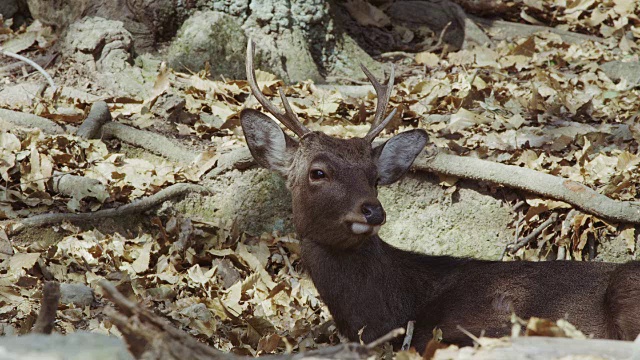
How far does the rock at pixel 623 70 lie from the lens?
8953 mm

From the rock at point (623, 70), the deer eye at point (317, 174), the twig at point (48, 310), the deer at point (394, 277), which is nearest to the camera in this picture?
the twig at point (48, 310)

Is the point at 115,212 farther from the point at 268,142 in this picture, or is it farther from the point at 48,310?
the point at 48,310

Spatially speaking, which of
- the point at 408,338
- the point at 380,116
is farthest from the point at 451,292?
the point at 380,116

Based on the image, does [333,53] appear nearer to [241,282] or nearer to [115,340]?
[241,282]

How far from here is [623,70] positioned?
9.09 m

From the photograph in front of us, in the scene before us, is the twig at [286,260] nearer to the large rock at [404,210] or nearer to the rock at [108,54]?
the large rock at [404,210]

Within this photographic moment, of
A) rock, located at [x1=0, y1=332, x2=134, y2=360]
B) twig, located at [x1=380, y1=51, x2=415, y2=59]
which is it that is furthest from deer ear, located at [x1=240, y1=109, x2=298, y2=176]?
twig, located at [x1=380, y1=51, x2=415, y2=59]

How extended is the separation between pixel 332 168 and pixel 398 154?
877 millimetres

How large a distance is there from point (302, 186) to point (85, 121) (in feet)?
8.87

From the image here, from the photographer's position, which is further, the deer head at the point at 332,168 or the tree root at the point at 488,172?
the tree root at the point at 488,172

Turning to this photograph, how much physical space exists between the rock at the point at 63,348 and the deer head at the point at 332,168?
224cm

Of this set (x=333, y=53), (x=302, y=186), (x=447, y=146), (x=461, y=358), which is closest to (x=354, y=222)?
(x=302, y=186)

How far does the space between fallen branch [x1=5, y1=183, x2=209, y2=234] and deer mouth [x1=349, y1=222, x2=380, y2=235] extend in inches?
93.0

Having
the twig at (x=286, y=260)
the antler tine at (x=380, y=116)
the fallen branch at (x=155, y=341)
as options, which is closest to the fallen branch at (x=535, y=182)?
the antler tine at (x=380, y=116)
